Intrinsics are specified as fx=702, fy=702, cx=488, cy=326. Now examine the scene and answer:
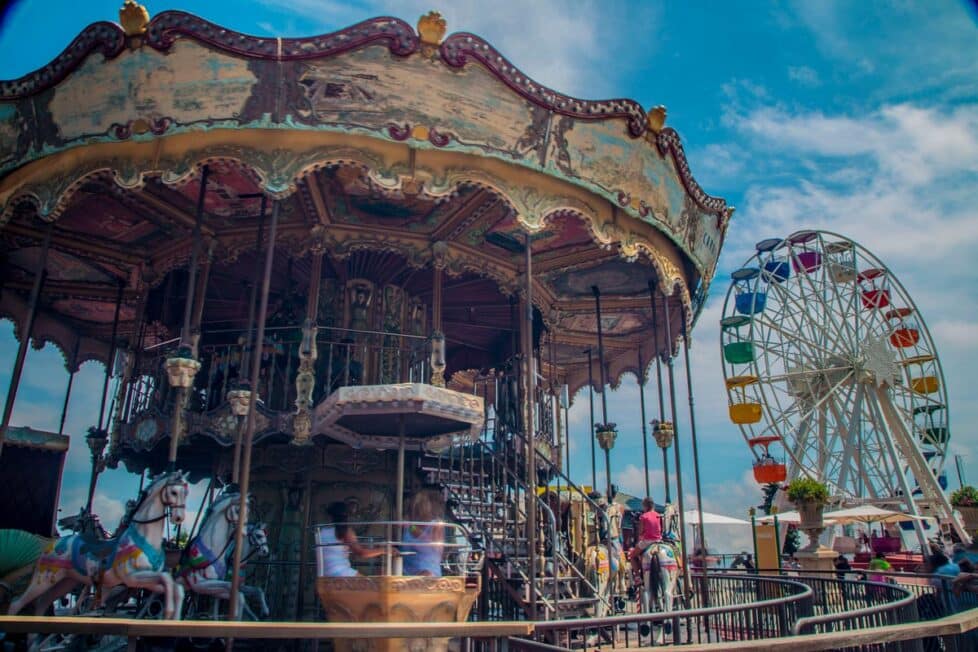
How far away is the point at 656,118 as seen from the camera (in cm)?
1008

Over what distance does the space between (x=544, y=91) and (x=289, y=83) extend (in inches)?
125

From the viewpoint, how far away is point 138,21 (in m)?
8.34

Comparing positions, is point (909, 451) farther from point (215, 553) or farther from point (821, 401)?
point (215, 553)

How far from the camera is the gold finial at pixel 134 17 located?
8.34 m

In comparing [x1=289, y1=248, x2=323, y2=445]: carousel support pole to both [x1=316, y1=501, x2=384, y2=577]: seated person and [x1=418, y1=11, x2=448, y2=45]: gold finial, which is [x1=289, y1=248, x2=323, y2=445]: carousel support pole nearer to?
[x1=316, y1=501, x2=384, y2=577]: seated person

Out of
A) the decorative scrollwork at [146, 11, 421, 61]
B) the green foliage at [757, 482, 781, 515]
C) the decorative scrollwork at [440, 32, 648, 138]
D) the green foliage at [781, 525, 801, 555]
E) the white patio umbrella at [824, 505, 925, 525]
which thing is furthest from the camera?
the green foliage at [757, 482, 781, 515]

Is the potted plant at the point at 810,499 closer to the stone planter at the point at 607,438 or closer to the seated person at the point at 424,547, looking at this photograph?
the stone planter at the point at 607,438

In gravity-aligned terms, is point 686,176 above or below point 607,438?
above

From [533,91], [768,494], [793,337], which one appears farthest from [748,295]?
[533,91]

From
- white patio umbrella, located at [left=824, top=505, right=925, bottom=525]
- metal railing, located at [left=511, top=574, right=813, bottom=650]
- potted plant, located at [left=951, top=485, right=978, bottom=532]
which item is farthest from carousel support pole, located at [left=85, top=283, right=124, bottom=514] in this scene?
white patio umbrella, located at [left=824, top=505, right=925, bottom=525]

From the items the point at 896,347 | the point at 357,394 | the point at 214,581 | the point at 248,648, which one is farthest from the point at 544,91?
the point at 896,347

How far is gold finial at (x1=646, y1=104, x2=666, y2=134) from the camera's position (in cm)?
1004

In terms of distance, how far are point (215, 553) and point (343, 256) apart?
488cm

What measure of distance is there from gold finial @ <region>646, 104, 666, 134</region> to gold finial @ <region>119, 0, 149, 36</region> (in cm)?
662
